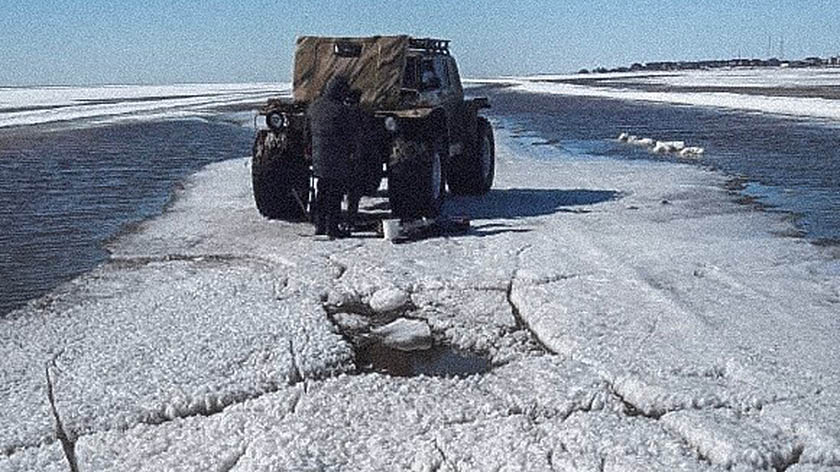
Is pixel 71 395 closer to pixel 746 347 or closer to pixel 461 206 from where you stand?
pixel 746 347

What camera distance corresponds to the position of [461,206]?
12484 millimetres

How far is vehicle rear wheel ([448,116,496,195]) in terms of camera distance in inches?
516

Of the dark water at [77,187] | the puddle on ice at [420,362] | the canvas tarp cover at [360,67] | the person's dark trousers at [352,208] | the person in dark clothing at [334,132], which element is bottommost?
the puddle on ice at [420,362]

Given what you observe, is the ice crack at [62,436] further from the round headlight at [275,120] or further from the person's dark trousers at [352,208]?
the round headlight at [275,120]

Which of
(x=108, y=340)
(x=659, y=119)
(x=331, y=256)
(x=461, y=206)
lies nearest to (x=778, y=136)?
(x=659, y=119)

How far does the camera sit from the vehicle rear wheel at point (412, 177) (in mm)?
10352

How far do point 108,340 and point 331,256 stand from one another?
9.76 ft

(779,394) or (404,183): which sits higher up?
(404,183)

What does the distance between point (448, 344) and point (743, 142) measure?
17.2 meters

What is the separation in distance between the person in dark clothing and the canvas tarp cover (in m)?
1.14

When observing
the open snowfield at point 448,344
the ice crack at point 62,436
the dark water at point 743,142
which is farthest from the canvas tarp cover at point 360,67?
the ice crack at point 62,436

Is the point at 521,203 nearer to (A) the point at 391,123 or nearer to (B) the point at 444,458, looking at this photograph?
(A) the point at 391,123

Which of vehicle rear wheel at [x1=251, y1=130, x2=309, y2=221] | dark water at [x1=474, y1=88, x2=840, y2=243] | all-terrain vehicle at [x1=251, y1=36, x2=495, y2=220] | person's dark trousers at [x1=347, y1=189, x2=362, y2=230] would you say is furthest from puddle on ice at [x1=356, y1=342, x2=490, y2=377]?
dark water at [x1=474, y1=88, x2=840, y2=243]

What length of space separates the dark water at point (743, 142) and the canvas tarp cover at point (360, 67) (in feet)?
15.8
